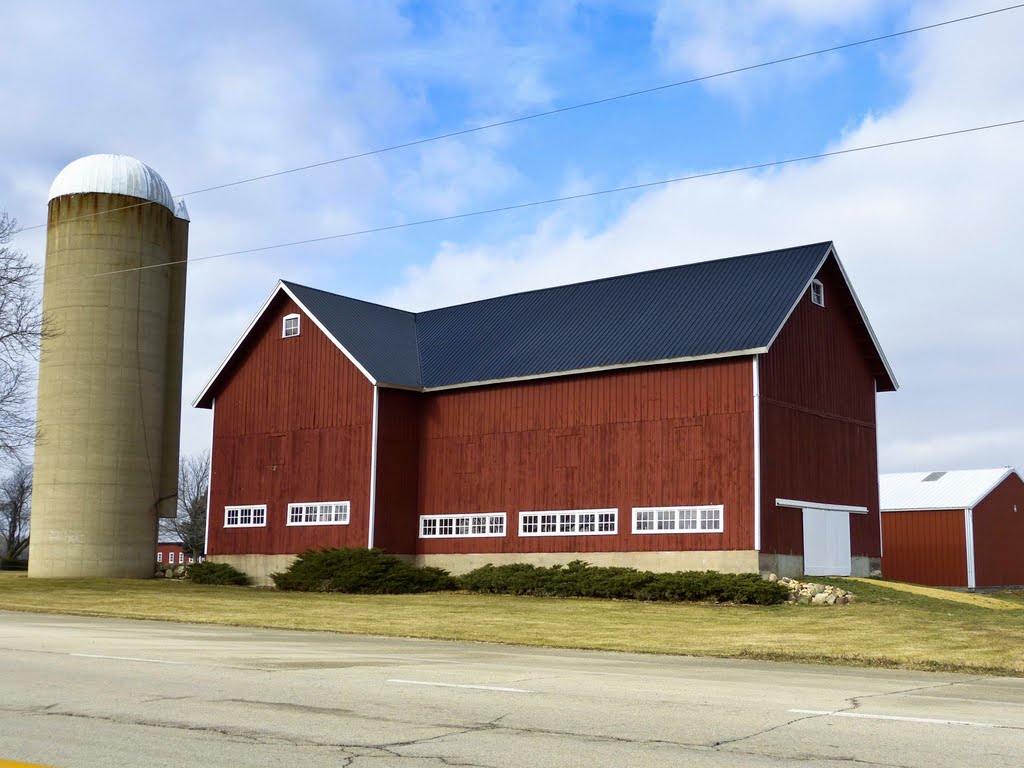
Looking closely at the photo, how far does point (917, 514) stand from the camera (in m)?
51.2

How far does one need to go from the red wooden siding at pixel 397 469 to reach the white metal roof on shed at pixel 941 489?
2335 centimetres

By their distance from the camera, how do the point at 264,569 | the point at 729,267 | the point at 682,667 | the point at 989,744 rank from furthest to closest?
the point at 264,569, the point at 729,267, the point at 682,667, the point at 989,744

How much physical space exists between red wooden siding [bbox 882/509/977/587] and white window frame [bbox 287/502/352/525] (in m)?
24.2

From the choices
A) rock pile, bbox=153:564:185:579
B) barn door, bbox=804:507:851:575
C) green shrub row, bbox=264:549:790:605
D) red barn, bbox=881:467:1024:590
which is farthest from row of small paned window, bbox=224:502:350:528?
red barn, bbox=881:467:1024:590

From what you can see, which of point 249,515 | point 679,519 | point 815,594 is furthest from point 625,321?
point 249,515

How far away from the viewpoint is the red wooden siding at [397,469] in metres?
40.2

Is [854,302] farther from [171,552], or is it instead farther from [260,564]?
[171,552]

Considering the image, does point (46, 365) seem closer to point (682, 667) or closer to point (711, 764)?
point (682, 667)

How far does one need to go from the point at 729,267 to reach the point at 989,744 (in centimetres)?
3018

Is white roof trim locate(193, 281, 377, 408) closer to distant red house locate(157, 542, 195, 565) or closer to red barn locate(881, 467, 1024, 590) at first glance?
red barn locate(881, 467, 1024, 590)

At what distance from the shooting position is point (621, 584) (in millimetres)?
32656

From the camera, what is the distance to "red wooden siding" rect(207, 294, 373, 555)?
4084 cm

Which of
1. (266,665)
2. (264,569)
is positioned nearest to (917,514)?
(264,569)

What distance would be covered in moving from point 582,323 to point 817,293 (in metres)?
7.99
